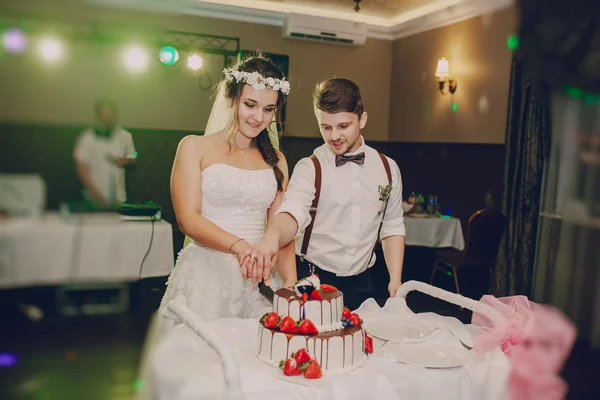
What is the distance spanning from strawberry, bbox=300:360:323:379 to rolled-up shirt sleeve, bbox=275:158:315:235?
720 millimetres

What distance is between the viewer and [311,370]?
106 cm

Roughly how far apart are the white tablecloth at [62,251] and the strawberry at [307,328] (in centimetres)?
48

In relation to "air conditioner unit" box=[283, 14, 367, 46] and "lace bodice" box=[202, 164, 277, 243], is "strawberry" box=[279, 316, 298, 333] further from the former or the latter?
"air conditioner unit" box=[283, 14, 367, 46]

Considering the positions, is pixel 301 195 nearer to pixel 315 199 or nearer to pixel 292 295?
pixel 315 199

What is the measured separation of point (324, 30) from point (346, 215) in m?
4.67

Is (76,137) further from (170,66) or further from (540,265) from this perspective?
(170,66)

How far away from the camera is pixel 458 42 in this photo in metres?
5.59

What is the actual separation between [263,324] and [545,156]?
12.7 ft

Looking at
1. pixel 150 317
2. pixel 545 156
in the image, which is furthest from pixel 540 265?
pixel 150 317

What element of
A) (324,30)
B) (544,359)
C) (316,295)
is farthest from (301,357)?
(324,30)

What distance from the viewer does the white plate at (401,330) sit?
1.30 metres

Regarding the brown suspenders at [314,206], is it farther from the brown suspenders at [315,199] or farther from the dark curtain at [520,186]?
the dark curtain at [520,186]

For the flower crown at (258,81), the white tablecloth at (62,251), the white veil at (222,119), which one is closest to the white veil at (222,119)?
the white veil at (222,119)

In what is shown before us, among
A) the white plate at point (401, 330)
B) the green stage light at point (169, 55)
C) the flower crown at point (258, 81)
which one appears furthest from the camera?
the green stage light at point (169, 55)
